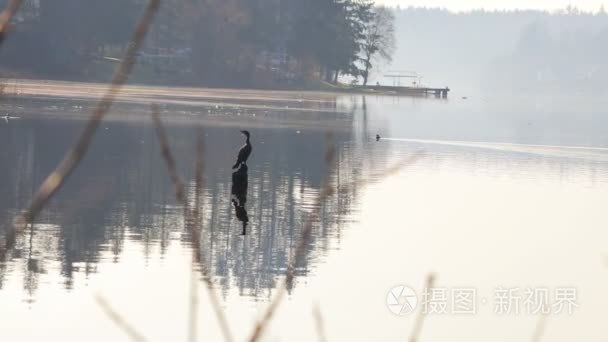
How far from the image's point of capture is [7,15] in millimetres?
2188

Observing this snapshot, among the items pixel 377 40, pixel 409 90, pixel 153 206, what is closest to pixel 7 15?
pixel 153 206

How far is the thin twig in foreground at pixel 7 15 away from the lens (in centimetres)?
215

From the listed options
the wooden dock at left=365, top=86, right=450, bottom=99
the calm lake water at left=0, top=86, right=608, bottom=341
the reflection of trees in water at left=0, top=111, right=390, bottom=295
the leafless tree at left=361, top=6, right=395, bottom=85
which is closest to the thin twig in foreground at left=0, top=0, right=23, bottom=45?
the calm lake water at left=0, top=86, right=608, bottom=341

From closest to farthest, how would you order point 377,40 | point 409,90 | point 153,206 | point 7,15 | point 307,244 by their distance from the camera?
point 7,15, point 307,244, point 153,206, point 377,40, point 409,90

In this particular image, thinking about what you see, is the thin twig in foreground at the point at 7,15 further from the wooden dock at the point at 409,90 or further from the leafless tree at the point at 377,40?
the wooden dock at the point at 409,90

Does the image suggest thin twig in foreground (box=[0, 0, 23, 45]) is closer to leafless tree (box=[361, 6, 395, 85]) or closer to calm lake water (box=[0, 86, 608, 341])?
calm lake water (box=[0, 86, 608, 341])

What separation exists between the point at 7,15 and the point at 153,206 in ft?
76.5

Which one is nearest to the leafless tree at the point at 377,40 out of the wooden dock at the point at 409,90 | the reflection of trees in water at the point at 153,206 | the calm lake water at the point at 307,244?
the wooden dock at the point at 409,90

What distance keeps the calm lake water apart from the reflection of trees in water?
6cm

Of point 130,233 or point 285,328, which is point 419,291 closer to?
point 285,328

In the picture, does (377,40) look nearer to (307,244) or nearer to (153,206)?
(153,206)

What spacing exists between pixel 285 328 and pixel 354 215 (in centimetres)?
1095

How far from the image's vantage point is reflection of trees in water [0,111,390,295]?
18.8 m

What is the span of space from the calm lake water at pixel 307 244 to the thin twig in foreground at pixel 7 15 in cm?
99
